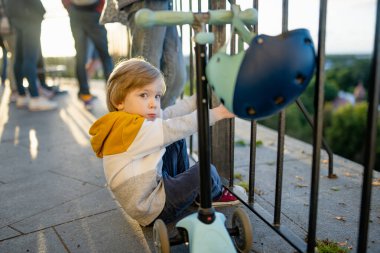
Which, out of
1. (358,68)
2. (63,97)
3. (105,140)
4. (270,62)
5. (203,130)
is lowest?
(358,68)

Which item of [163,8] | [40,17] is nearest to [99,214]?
[163,8]

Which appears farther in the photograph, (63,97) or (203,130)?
(63,97)

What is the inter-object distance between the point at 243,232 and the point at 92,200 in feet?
3.34

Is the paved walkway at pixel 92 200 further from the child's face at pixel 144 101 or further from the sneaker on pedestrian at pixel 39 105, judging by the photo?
the sneaker on pedestrian at pixel 39 105

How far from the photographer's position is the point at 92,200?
215 cm

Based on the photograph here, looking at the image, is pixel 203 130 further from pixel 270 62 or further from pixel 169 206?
pixel 169 206

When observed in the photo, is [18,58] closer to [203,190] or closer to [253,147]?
[253,147]

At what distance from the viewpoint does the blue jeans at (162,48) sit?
7.63 ft

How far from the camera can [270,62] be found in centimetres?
104

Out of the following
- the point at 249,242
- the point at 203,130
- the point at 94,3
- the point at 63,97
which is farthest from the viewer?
the point at 63,97

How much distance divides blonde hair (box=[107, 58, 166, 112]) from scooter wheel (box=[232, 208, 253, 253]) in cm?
72

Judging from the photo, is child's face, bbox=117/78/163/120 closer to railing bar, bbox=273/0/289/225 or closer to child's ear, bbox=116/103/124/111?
child's ear, bbox=116/103/124/111

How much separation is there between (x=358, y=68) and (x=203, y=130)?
58.0 m

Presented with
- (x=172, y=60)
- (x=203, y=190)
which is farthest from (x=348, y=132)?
(x=203, y=190)
